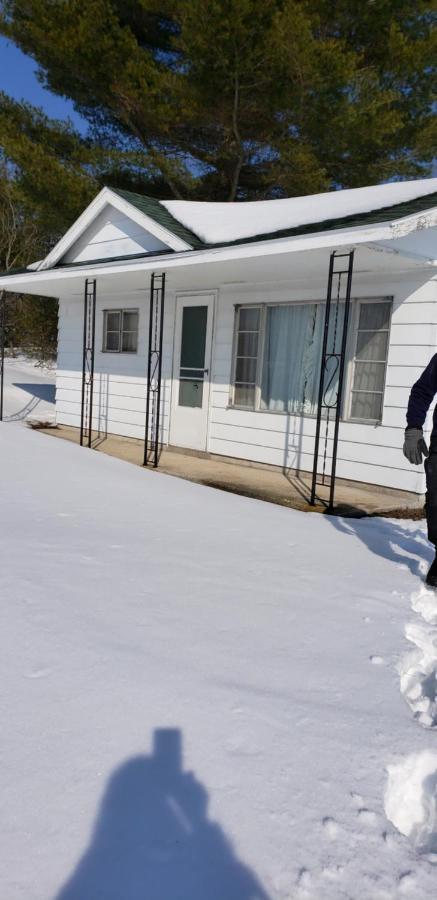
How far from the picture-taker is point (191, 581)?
3.72 meters

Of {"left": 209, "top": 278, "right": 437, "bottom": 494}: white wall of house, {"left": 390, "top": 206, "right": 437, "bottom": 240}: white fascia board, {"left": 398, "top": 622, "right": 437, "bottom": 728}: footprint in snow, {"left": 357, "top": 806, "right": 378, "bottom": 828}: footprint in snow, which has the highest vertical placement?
{"left": 390, "top": 206, "right": 437, "bottom": 240}: white fascia board

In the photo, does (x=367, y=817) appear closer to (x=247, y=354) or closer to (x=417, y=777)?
(x=417, y=777)

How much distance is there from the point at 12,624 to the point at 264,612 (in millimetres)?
1294

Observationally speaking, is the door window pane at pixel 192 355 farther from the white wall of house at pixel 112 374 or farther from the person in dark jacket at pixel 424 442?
the person in dark jacket at pixel 424 442

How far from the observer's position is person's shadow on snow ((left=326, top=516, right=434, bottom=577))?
4746 millimetres

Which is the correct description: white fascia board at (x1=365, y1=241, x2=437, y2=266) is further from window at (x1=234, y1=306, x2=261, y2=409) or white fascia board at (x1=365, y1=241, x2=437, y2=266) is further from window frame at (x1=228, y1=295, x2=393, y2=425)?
window at (x1=234, y1=306, x2=261, y2=409)

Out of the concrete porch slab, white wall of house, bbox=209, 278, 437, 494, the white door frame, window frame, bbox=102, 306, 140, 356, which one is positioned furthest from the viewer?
window frame, bbox=102, 306, 140, 356

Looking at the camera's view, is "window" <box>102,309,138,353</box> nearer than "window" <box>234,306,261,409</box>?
No

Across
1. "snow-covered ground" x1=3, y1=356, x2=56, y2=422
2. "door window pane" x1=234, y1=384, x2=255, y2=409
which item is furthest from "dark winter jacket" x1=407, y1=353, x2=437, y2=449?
"snow-covered ground" x1=3, y1=356, x2=56, y2=422

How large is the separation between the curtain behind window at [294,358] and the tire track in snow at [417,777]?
5.27 m

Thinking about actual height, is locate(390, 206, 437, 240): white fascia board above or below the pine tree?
below

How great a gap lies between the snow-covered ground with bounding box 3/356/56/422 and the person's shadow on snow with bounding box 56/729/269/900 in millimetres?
11614

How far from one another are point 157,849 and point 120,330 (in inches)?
391

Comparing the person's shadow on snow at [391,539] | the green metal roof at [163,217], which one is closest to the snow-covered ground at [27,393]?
the green metal roof at [163,217]
